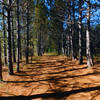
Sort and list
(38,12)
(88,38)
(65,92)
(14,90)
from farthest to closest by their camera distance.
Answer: (38,12), (88,38), (14,90), (65,92)

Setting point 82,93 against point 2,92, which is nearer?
point 82,93

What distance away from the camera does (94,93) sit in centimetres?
396

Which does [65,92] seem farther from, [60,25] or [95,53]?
[60,25]

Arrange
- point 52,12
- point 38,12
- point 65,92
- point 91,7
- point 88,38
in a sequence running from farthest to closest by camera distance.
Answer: point 38,12
point 52,12
point 88,38
point 91,7
point 65,92

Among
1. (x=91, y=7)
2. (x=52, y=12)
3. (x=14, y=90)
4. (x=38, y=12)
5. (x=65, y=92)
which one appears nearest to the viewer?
(x=65, y=92)

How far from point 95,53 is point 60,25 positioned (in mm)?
9461

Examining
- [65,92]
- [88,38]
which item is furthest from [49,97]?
[88,38]

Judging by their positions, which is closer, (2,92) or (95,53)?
(2,92)

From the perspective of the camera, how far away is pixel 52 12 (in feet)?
41.2

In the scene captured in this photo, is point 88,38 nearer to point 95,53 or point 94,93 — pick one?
point 94,93

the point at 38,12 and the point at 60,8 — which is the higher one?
the point at 38,12

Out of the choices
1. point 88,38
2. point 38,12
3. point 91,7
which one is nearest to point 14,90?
point 88,38

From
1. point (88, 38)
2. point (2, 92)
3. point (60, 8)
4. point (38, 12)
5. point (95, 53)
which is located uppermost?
point (38, 12)

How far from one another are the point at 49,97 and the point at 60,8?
974cm
